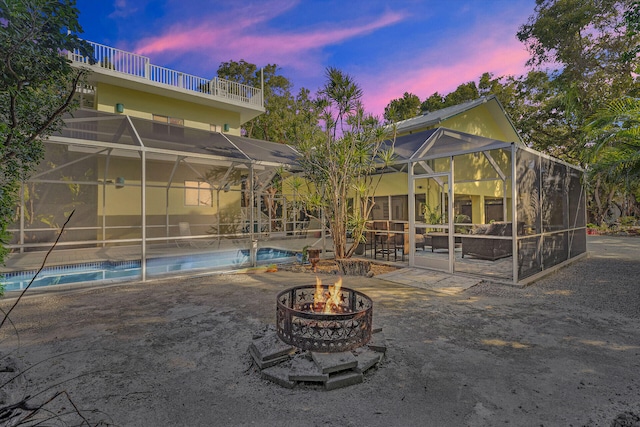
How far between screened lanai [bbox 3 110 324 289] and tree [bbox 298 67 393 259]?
3.99 feet

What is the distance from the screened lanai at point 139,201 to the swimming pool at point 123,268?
0.04m

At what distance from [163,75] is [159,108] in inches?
52.9

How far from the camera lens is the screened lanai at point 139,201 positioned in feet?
24.5

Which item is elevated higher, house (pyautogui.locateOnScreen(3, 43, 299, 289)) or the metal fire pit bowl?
house (pyautogui.locateOnScreen(3, 43, 299, 289))

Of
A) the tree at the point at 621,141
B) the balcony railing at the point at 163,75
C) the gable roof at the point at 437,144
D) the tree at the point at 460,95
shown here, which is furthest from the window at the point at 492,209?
the balcony railing at the point at 163,75

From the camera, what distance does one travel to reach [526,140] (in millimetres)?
19969

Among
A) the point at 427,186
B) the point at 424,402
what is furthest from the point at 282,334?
the point at 427,186

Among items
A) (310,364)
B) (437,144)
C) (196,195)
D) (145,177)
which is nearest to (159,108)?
(196,195)

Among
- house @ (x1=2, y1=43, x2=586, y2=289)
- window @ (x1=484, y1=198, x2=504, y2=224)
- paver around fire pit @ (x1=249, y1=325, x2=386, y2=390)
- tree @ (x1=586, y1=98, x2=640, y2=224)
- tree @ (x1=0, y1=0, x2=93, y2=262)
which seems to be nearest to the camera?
tree @ (x1=0, y1=0, x2=93, y2=262)

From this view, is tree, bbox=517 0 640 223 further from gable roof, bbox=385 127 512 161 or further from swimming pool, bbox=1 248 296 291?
swimming pool, bbox=1 248 296 291

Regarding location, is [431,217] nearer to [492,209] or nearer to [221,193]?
[492,209]

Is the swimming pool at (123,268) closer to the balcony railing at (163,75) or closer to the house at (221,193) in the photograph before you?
the house at (221,193)

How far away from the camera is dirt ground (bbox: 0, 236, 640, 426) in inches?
94.1

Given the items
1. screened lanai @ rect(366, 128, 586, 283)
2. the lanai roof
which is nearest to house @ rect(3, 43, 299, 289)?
the lanai roof
